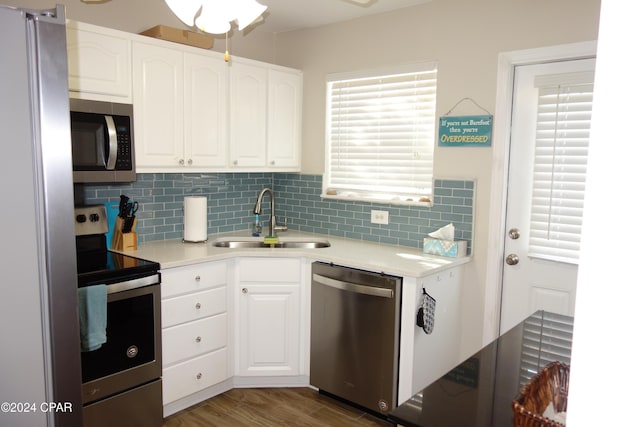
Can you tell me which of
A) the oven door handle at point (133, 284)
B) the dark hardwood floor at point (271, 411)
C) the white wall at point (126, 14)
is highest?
the white wall at point (126, 14)

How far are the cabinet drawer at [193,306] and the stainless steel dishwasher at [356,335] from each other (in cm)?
59

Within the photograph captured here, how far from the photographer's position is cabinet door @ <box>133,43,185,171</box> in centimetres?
293

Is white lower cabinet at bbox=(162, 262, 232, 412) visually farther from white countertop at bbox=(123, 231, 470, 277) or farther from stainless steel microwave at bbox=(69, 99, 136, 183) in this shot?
stainless steel microwave at bbox=(69, 99, 136, 183)

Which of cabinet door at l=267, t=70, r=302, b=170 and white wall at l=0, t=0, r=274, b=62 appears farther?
cabinet door at l=267, t=70, r=302, b=170

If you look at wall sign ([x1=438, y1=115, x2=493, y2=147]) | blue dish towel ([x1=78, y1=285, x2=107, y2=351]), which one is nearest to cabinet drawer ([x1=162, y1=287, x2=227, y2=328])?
blue dish towel ([x1=78, y1=285, x2=107, y2=351])

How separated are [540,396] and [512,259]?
2046 millimetres

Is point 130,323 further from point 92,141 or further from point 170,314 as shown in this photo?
point 92,141

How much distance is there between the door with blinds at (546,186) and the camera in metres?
2.77

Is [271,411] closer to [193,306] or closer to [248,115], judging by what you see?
[193,306]

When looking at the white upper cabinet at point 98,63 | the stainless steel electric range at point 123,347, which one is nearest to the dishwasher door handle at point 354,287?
the stainless steel electric range at point 123,347

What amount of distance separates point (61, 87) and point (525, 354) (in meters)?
1.66

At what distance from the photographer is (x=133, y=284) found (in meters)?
2.59

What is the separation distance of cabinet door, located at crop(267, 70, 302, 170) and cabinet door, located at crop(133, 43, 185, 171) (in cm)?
78

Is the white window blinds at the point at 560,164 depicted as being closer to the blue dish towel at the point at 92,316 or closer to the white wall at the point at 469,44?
the white wall at the point at 469,44
